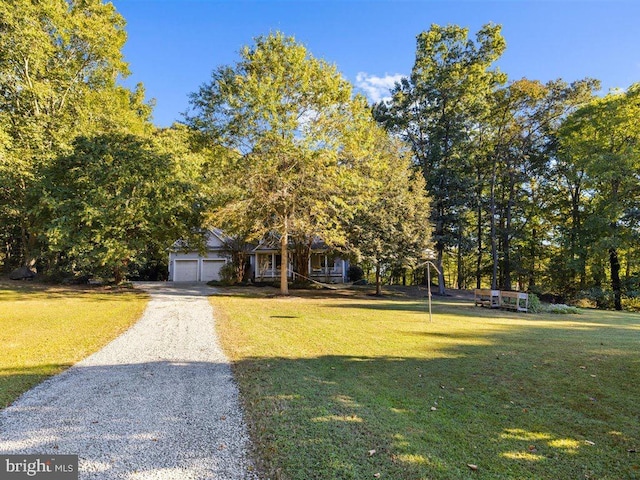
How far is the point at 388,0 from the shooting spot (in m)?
12.6

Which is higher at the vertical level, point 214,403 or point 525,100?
point 525,100

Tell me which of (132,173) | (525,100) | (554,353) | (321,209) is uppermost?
(525,100)

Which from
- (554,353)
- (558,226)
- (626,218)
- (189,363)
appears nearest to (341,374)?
(189,363)

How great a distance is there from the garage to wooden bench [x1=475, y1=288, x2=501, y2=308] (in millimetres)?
20602

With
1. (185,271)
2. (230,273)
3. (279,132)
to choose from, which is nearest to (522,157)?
(279,132)

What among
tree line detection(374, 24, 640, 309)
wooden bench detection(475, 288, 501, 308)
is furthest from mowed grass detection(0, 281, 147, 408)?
tree line detection(374, 24, 640, 309)

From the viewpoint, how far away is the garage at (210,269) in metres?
29.6

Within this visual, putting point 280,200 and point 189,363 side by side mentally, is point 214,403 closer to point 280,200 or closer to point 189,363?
point 189,363

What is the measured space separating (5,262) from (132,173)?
20.3 m

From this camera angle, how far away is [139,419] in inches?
148

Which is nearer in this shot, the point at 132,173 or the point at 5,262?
the point at 132,173

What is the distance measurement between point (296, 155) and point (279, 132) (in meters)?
1.24

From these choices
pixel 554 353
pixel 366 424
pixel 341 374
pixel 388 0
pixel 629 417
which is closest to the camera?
pixel 366 424

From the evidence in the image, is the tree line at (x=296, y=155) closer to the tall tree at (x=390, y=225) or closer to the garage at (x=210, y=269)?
the tall tree at (x=390, y=225)
